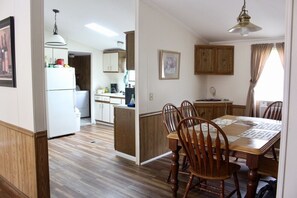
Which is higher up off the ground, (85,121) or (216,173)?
(216,173)

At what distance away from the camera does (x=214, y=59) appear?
195 inches

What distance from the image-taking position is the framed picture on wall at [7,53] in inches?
102

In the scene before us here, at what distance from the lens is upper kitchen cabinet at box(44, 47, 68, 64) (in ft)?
18.8

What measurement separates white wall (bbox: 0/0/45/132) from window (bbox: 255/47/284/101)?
13.4ft

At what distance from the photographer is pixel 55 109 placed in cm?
540

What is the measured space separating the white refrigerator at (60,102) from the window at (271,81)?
416 cm

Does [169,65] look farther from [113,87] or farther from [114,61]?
[113,87]

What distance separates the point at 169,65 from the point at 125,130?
4.49ft

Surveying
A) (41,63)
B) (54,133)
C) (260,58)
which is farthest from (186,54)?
(54,133)

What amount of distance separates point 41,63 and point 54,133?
339 cm

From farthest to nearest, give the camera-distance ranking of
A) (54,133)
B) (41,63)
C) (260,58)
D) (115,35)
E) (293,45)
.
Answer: (115,35)
(54,133)
(260,58)
(41,63)
(293,45)

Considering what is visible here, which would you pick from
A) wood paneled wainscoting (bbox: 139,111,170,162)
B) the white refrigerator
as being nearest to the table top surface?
wood paneled wainscoting (bbox: 139,111,170,162)

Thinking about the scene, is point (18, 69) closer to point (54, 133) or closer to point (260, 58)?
point (54, 133)

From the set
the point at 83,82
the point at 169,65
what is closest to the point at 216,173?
the point at 169,65
